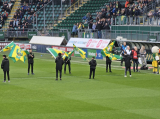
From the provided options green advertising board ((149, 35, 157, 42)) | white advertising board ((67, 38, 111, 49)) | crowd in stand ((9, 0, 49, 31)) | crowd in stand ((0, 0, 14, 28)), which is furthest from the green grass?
crowd in stand ((0, 0, 14, 28))

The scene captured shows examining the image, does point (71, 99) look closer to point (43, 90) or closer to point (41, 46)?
point (43, 90)

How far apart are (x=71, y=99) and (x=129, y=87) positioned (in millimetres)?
4868

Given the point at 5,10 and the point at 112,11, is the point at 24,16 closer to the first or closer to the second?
the point at 5,10

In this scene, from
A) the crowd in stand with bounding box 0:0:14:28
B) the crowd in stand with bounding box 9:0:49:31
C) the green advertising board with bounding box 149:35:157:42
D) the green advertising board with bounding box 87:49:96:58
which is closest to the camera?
the green advertising board with bounding box 149:35:157:42

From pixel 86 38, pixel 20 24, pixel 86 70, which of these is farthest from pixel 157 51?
pixel 20 24

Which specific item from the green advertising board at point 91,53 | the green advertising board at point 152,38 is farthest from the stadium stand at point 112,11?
A: the green advertising board at point 152,38

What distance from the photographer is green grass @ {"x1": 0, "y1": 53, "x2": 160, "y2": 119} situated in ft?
45.5

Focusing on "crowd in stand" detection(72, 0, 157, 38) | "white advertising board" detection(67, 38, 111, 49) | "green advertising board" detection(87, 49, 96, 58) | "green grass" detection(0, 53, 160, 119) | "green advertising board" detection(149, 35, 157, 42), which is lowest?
"green grass" detection(0, 53, 160, 119)

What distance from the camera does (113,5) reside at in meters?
43.7

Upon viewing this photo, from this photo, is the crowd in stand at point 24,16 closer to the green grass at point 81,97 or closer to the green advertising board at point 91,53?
the green advertising board at point 91,53

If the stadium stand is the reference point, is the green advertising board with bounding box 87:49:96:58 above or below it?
below

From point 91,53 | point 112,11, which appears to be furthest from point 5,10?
point 91,53

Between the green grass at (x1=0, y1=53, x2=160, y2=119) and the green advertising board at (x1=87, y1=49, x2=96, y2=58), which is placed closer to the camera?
the green grass at (x1=0, y1=53, x2=160, y2=119)

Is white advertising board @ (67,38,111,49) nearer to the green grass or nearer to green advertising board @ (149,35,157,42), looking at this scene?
green advertising board @ (149,35,157,42)
